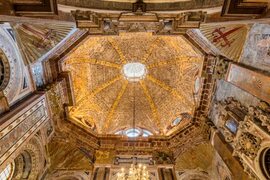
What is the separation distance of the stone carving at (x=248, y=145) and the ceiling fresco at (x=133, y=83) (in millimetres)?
4529

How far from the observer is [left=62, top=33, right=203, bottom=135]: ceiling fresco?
13406 millimetres

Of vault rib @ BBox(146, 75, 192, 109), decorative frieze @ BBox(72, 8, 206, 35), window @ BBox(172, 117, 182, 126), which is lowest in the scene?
window @ BBox(172, 117, 182, 126)

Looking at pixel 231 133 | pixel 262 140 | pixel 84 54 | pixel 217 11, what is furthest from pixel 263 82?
pixel 84 54

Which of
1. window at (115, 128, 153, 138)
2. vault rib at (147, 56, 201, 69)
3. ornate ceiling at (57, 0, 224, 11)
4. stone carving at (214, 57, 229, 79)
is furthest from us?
window at (115, 128, 153, 138)

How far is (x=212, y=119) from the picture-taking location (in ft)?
36.8

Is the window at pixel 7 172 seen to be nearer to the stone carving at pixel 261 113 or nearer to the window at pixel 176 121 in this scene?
the window at pixel 176 121

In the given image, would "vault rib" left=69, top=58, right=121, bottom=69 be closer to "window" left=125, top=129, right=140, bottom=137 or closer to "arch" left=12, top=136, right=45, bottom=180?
"window" left=125, top=129, right=140, bottom=137

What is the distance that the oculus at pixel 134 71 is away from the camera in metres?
15.4

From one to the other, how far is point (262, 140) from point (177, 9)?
15.7 ft

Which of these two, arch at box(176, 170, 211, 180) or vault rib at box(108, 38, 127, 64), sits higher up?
vault rib at box(108, 38, 127, 64)

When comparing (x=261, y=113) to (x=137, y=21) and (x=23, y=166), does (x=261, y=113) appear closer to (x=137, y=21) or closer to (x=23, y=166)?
(x=137, y=21)

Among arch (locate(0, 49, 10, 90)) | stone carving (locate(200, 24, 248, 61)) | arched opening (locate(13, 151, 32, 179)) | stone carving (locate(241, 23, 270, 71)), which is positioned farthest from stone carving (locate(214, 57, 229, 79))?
arched opening (locate(13, 151, 32, 179))

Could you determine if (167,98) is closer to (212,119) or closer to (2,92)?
(212,119)

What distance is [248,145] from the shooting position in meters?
7.91
